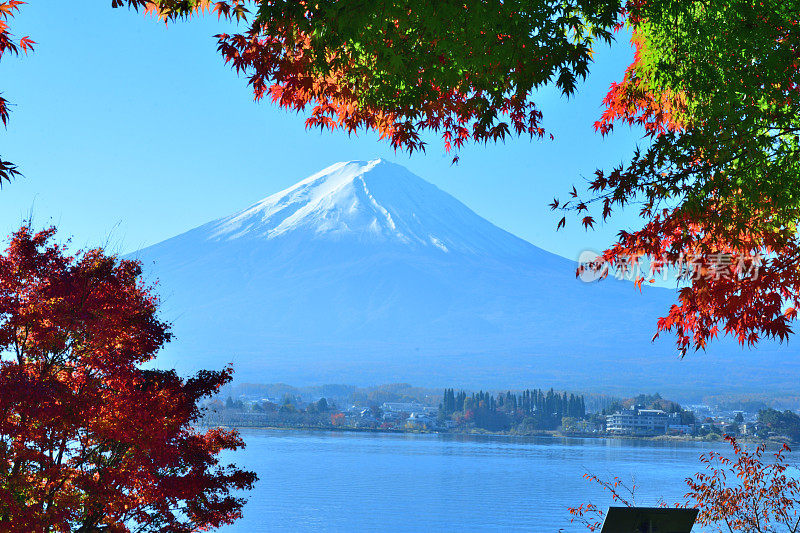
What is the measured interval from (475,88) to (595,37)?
39.6 inches

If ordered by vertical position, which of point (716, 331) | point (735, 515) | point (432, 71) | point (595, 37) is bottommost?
point (735, 515)

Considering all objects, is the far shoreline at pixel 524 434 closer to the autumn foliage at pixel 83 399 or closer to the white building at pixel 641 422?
the white building at pixel 641 422

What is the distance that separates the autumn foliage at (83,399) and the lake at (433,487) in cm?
1961

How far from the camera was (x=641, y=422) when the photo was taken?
534 ft

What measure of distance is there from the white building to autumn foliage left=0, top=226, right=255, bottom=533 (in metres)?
161

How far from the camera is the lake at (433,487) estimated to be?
48781 millimetres

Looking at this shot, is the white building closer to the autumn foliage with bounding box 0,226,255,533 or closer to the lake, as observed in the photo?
the lake

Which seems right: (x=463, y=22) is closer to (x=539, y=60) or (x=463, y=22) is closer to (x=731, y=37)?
(x=539, y=60)

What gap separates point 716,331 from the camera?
7.67 metres

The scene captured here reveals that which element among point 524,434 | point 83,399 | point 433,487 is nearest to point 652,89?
point 83,399

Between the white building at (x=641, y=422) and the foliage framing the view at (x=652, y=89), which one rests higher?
the foliage framing the view at (x=652, y=89)

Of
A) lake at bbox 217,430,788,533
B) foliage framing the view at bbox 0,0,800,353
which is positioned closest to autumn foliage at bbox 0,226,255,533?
foliage framing the view at bbox 0,0,800,353

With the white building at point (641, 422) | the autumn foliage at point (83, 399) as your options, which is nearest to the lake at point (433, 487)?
the autumn foliage at point (83, 399)

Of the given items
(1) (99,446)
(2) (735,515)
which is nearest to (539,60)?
(2) (735,515)
